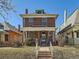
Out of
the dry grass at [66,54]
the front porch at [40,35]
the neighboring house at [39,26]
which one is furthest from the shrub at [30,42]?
the dry grass at [66,54]

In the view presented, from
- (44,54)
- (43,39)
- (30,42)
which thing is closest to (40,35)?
(43,39)

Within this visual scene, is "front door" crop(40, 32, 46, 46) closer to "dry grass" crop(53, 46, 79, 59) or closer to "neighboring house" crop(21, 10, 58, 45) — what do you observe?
"neighboring house" crop(21, 10, 58, 45)

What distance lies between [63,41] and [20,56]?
1548 centimetres

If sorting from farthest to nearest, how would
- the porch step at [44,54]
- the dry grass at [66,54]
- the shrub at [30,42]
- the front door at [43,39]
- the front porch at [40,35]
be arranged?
the front porch at [40,35], the front door at [43,39], the shrub at [30,42], the porch step at [44,54], the dry grass at [66,54]

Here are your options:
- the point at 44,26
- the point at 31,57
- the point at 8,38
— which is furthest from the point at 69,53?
the point at 8,38

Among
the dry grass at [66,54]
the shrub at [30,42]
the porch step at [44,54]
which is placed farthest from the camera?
the shrub at [30,42]

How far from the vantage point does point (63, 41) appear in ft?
142

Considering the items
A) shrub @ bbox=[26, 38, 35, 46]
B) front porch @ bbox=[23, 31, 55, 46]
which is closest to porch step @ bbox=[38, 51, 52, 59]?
shrub @ bbox=[26, 38, 35, 46]

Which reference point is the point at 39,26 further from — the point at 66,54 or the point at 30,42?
the point at 66,54

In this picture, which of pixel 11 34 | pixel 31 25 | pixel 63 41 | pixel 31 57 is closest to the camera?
pixel 31 57

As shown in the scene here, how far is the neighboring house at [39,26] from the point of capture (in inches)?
1843

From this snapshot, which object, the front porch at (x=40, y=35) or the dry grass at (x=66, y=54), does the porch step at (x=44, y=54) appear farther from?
the front porch at (x=40, y=35)

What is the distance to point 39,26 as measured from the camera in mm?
47000

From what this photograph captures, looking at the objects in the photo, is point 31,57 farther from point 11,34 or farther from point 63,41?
point 11,34
